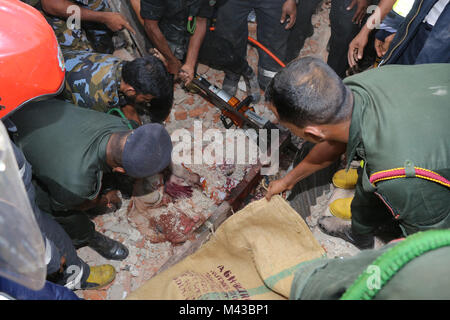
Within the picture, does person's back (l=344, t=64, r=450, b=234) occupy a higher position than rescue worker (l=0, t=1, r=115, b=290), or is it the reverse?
person's back (l=344, t=64, r=450, b=234)

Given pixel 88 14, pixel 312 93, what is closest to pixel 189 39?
pixel 88 14

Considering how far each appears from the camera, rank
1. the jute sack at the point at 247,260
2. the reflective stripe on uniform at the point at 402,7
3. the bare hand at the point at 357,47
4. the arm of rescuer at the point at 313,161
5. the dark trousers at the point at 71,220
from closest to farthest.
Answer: the jute sack at the point at 247,260, the arm of rescuer at the point at 313,161, the dark trousers at the point at 71,220, the reflective stripe on uniform at the point at 402,7, the bare hand at the point at 357,47

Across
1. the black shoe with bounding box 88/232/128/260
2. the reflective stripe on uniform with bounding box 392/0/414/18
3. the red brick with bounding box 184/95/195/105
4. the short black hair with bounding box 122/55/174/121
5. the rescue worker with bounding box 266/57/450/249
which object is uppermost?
the reflective stripe on uniform with bounding box 392/0/414/18

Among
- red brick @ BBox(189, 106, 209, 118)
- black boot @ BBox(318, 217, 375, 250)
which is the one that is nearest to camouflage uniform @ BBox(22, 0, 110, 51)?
red brick @ BBox(189, 106, 209, 118)

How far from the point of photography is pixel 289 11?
3.65 meters

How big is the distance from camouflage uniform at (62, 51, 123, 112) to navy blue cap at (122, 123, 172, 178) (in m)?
0.93

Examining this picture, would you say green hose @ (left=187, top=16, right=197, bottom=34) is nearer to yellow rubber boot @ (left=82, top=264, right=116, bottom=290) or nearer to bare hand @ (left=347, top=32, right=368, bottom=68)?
bare hand @ (left=347, top=32, right=368, bottom=68)

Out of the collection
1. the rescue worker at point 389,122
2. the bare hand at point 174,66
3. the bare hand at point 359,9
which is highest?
the bare hand at point 359,9

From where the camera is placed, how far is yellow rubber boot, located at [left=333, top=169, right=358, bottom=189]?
10.1ft

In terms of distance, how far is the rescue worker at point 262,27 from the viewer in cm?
371

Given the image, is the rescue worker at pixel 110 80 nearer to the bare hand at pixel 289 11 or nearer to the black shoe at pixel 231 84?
the black shoe at pixel 231 84

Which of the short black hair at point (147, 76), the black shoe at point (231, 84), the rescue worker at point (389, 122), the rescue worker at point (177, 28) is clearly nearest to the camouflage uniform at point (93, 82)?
the short black hair at point (147, 76)

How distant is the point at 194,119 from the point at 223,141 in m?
0.52

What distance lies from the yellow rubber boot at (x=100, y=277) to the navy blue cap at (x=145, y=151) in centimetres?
127
